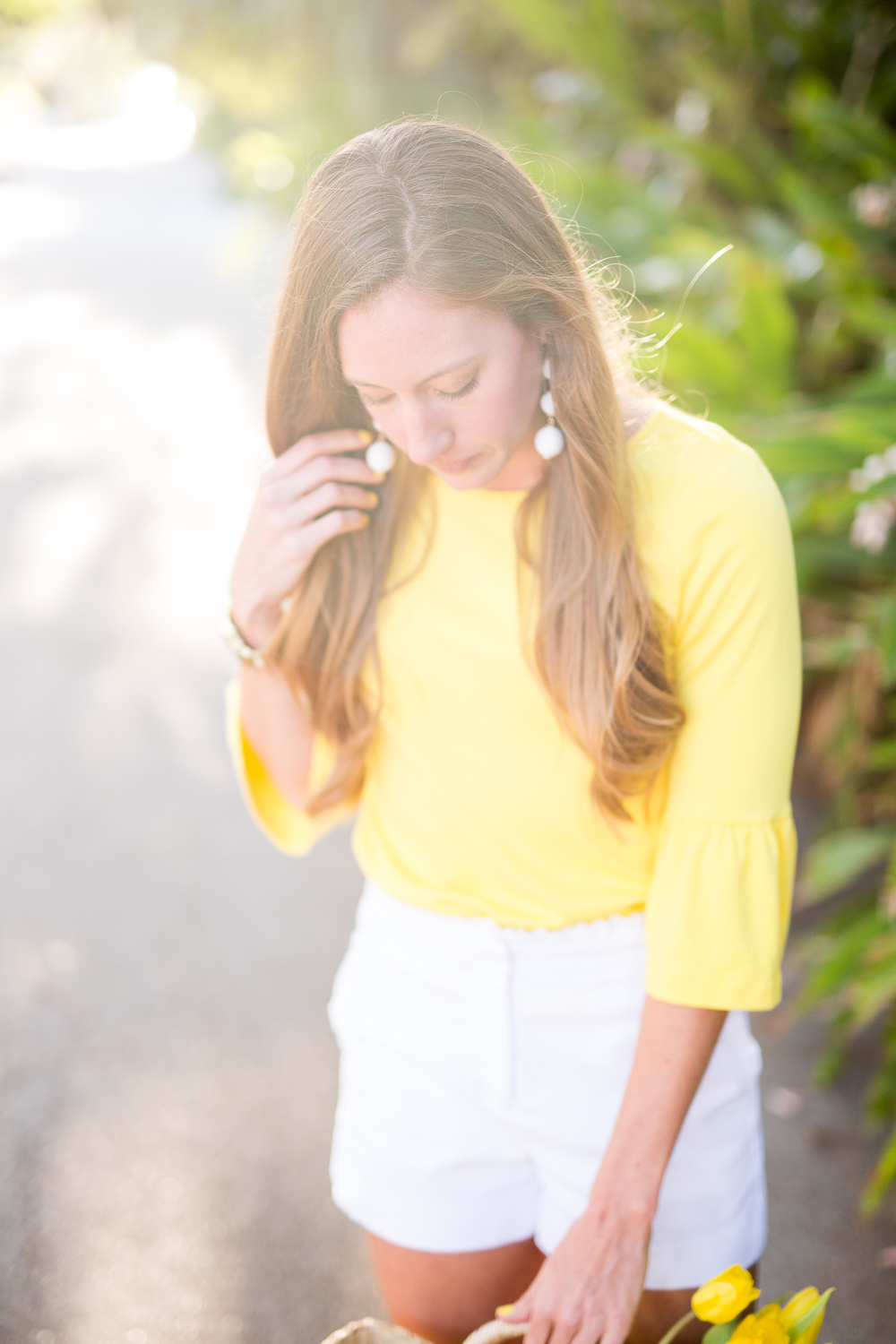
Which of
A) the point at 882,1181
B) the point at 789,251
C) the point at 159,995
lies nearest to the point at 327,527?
the point at 882,1181

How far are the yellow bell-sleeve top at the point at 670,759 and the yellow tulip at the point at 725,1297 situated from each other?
0.77 ft

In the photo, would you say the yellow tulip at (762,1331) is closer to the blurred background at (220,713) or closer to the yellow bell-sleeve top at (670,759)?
the yellow bell-sleeve top at (670,759)

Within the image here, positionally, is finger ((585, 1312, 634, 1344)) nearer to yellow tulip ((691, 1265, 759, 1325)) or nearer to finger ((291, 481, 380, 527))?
yellow tulip ((691, 1265, 759, 1325))

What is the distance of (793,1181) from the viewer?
2.04 meters

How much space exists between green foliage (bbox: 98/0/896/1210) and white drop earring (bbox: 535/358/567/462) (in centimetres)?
18

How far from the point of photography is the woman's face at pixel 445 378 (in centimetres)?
85

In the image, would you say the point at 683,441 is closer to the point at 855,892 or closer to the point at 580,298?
the point at 580,298

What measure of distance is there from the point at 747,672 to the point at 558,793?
0.77 ft

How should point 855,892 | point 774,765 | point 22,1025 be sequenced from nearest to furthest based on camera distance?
point 774,765 → point 22,1025 → point 855,892

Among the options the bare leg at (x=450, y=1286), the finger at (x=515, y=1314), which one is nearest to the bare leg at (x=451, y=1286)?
the bare leg at (x=450, y=1286)

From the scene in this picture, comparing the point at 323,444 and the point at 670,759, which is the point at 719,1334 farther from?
the point at 323,444

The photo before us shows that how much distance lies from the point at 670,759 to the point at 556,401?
1.24 ft

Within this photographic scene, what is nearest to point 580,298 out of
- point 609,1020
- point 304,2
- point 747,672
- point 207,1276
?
point 747,672

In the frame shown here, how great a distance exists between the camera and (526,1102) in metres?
1.09
